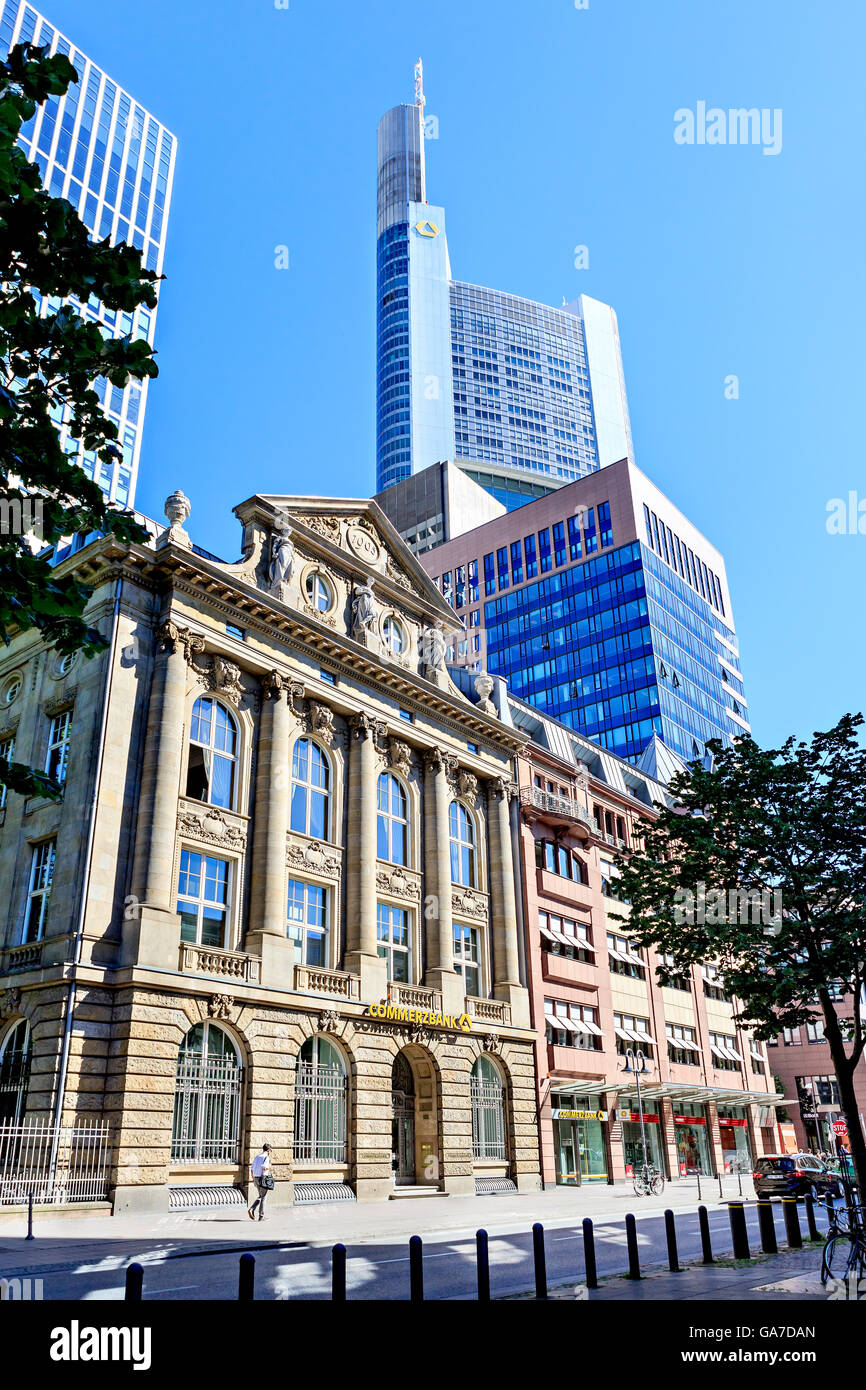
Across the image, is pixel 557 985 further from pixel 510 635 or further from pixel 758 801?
pixel 510 635

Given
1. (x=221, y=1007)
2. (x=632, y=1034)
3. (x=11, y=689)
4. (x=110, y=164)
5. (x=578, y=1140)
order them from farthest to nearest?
(x=110, y=164)
(x=632, y=1034)
(x=578, y=1140)
(x=11, y=689)
(x=221, y=1007)

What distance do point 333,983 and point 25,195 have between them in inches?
1092

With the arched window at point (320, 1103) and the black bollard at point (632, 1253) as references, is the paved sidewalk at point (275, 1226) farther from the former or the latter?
the black bollard at point (632, 1253)

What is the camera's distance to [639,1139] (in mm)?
54562

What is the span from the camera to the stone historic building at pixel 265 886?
27969 millimetres

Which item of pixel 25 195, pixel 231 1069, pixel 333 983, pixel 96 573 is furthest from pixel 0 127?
pixel 333 983

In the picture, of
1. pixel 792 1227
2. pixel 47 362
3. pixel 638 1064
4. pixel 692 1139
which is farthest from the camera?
pixel 692 1139

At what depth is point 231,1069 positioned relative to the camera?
99.5ft

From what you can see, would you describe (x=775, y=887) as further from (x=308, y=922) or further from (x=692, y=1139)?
(x=692, y=1139)

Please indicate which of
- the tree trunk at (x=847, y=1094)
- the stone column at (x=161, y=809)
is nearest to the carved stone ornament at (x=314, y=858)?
the stone column at (x=161, y=809)

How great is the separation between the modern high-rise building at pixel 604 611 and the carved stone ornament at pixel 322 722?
59869 mm

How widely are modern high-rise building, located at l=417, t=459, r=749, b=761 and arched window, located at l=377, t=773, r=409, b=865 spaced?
57.0 m

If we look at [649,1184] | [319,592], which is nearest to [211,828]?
[319,592]

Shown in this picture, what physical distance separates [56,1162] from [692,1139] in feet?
153
